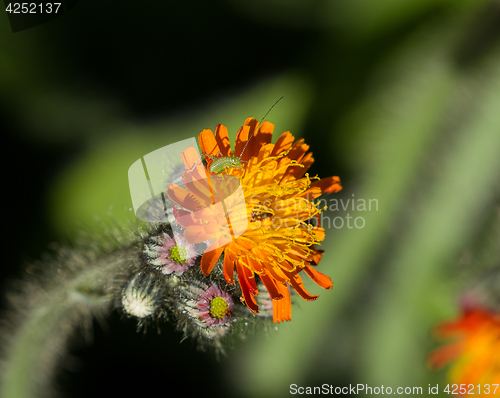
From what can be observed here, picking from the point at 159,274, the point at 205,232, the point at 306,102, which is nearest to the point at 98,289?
the point at 159,274

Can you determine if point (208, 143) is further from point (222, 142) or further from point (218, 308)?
point (218, 308)

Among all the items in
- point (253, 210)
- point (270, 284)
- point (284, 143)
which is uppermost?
point (284, 143)

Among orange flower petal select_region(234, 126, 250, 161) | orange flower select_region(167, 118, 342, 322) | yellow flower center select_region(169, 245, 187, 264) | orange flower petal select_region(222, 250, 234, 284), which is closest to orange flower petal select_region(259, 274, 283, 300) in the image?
orange flower select_region(167, 118, 342, 322)

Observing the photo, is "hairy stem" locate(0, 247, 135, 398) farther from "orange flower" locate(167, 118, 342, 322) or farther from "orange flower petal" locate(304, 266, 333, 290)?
"orange flower petal" locate(304, 266, 333, 290)

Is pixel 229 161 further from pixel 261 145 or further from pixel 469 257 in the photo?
pixel 469 257

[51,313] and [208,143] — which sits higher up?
[208,143]

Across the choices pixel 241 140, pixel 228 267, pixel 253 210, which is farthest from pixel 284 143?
pixel 228 267
